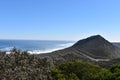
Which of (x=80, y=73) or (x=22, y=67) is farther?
(x=80, y=73)

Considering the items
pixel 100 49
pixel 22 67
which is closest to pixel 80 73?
pixel 22 67

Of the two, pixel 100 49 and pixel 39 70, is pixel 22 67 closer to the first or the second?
pixel 39 70

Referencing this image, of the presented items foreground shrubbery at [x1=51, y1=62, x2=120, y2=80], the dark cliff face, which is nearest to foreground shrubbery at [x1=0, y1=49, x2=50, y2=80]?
foreground shrubbery at [x1=51, y1=62, x2=120, y2=80]

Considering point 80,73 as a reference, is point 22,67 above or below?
above

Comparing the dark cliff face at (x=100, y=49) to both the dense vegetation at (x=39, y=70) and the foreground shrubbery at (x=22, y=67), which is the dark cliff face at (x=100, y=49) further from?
the foreground shrubbery at (x=22, y=67)

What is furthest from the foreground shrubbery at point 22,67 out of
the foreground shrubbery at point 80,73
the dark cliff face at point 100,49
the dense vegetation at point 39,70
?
the dark cliff face at point 100,49

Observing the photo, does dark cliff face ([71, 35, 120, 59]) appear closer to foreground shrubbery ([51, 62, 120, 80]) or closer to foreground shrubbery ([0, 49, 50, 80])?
foreground shrubbery ([51, 62, 120, 80])

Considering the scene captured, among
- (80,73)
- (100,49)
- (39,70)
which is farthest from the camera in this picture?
(100,49)

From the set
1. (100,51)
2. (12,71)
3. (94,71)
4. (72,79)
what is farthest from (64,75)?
(100,51)

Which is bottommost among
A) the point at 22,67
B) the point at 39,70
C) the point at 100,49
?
the point at 100,49
